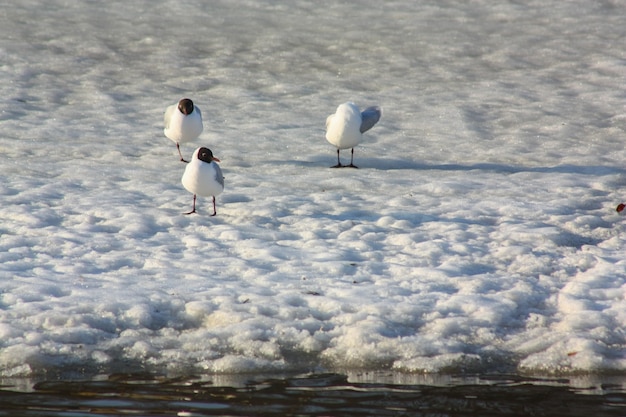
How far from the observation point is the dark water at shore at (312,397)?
4805 mm

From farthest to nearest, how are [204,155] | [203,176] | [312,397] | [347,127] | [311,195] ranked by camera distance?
[347,127] → [311,195] → [204,155] → [203,176] → [312,397]

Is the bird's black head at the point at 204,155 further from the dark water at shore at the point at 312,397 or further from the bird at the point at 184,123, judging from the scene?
the dark water at shore at the point at 312,397

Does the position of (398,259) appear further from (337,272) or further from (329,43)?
(329,43)

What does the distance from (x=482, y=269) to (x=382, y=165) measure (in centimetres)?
412

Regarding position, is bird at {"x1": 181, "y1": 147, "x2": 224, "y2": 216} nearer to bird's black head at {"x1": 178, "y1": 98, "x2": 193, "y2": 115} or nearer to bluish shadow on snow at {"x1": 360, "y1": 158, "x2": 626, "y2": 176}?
bird's black head at {"x1": 178, "y1": 98, "x2": 193, "y2": 115}

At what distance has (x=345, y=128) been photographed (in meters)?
11.1

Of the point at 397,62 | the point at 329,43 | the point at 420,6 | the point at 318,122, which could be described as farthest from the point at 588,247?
the point at 420,6

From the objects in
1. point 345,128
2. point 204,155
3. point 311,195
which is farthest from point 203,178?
point 345,128

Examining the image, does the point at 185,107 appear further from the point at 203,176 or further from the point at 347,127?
the point at 203,176

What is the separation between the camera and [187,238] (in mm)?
8266

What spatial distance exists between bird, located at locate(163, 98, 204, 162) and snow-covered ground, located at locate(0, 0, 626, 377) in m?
0.41

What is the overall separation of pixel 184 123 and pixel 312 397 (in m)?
6.59


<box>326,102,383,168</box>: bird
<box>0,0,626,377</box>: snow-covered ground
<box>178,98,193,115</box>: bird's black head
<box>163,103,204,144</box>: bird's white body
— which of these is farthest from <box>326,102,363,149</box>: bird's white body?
<box>178,98,193,115</box>: bird's black head

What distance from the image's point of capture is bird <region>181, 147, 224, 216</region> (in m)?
8.74
